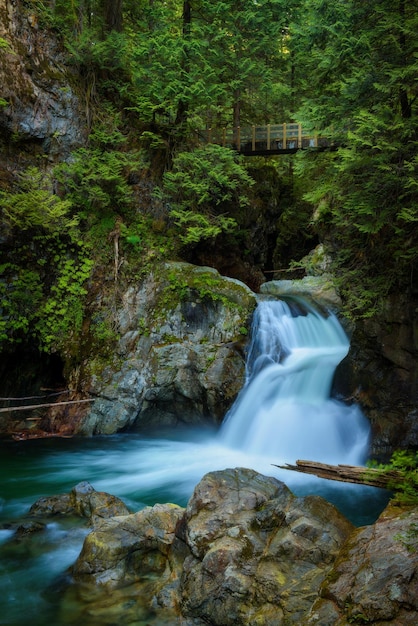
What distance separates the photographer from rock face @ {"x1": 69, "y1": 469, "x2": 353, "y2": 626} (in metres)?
3.97

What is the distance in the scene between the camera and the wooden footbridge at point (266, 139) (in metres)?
15.2

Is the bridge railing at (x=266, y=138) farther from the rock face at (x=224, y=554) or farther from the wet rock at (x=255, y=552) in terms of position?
the wet rock at (x=255, y=552)

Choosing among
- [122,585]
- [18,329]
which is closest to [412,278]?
[122,585]

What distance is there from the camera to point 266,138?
1532cm

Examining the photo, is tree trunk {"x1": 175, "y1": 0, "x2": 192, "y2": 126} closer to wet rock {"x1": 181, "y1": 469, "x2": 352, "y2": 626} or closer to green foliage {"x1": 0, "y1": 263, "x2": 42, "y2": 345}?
green foliage {"x1": 0, "y1": 263, "x2": 42, "y2": 345}

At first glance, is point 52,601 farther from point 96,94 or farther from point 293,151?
point 293,151

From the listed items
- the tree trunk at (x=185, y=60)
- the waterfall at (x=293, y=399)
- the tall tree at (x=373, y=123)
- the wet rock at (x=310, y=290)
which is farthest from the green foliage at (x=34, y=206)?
the wet rock at (x=310, y=290)

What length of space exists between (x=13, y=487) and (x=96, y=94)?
10465mm

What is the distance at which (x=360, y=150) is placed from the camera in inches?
292

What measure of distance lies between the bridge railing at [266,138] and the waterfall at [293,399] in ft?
19.4

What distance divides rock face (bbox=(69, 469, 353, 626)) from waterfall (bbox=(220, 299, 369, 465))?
4254 mm

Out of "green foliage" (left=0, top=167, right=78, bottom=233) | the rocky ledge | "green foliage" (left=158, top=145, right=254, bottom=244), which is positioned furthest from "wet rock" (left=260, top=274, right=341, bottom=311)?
the rocky ledge

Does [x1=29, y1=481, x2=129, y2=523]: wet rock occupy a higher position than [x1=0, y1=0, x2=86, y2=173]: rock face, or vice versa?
[x1=0, y1=0, x2=86, y2=173]: rock face

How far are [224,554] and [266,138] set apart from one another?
45.6 ft
